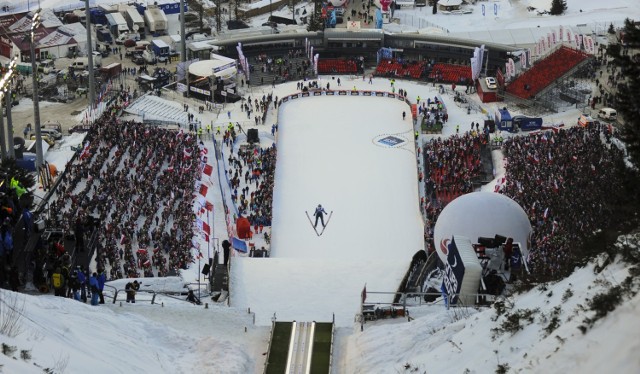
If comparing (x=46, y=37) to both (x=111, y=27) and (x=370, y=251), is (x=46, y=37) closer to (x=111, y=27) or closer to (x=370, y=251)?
(x=111, y=27)

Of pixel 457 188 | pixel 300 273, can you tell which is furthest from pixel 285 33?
pixel 300 273

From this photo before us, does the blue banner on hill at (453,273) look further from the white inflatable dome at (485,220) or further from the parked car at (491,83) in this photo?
the parked car at (491,83)

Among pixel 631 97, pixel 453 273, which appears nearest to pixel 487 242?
pixel 453 273

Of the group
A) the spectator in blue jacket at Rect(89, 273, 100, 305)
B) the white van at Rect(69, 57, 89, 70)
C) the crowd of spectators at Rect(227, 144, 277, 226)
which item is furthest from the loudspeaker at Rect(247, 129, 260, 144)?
the spectator in blue jacket at Rect(89, 273, 100, 305)

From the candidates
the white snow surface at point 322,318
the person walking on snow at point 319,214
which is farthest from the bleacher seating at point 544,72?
the white snow surface at point 322,318

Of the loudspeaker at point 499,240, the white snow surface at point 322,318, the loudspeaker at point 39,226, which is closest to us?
the white snow surface at point 322,318
